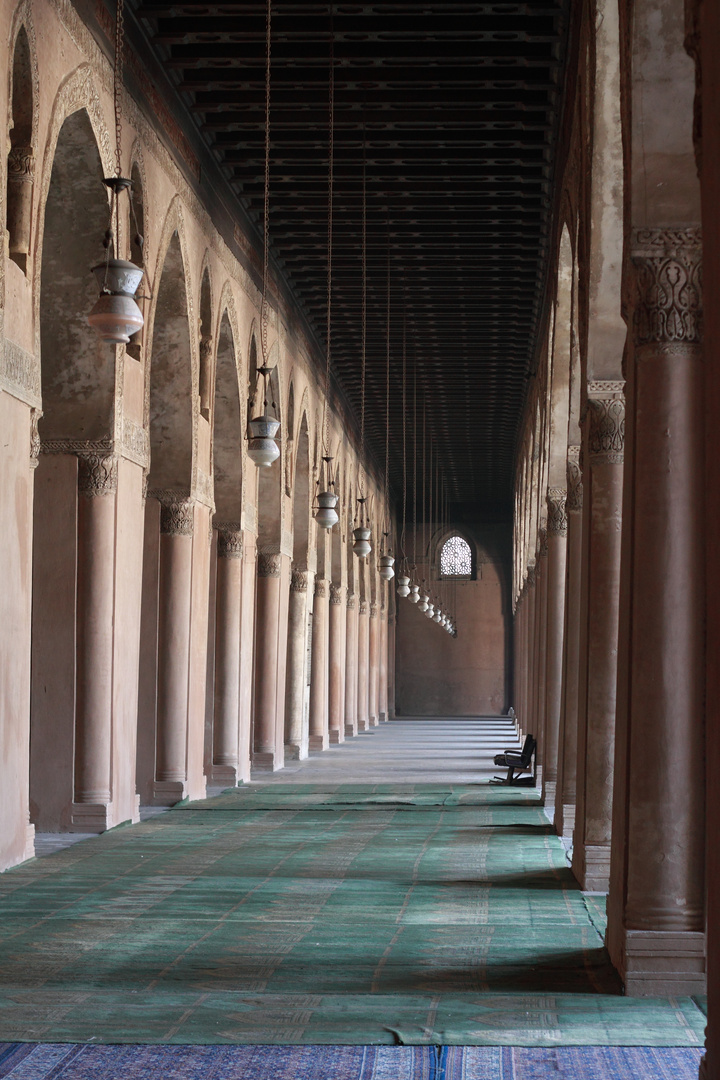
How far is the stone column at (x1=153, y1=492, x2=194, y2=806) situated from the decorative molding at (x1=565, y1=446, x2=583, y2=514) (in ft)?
13.8

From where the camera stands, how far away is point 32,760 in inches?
429

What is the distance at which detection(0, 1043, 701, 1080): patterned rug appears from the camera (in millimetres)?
4496

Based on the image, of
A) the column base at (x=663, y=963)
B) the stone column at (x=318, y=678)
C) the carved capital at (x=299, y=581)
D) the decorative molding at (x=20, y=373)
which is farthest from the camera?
the stone column at (x=318, y=678)

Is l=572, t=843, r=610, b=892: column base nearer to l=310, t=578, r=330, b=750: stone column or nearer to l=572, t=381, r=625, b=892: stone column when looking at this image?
l=572, t=381, r=625, b=892: stone column

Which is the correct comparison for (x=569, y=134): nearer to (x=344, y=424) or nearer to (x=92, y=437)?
(x=92, y=437)

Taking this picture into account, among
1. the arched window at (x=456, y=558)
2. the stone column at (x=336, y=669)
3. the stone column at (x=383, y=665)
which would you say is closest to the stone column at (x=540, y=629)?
the stone column at (x=336, y=669)

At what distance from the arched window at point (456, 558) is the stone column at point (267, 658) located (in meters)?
23.6

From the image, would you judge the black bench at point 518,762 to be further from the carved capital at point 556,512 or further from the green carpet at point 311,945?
the green carpet at point 311,945

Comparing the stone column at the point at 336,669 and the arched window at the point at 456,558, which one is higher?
the arched window at the point at 456,558

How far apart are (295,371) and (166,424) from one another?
6728 mm

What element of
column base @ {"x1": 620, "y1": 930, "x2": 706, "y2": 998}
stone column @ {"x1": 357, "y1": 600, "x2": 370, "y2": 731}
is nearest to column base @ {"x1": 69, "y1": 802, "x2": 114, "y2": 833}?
column base @ {"x1": 620, "y1": 930, "x2": 706, "y2": 998}

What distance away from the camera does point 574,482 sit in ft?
37.4

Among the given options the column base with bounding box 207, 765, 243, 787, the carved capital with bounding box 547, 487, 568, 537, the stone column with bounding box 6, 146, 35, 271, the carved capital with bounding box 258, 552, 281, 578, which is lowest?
the column base with bounding box 207, 765, 243, 787

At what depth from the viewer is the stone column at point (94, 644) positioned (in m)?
10.9
